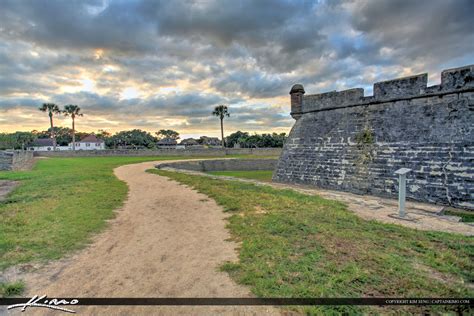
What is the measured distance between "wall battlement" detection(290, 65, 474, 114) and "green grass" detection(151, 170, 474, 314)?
20.9 ft

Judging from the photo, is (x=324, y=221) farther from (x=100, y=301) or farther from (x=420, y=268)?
(x=100, y=301)

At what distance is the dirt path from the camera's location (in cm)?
290

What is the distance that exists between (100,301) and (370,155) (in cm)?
1030

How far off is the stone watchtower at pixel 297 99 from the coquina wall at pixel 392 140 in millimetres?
109

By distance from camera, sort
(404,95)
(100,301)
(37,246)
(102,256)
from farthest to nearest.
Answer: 1. (404,95)
2. (37,246)
3. (102,256)
4. (100,301)

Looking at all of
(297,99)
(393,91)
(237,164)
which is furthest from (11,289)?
(237,164)

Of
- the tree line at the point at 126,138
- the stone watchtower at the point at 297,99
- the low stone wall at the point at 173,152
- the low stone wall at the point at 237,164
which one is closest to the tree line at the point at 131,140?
the tree line at the point at 126,138

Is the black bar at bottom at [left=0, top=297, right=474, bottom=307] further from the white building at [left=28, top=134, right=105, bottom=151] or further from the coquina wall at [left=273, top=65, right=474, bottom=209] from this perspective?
the white building at [left=28, top=134, right=105, bottom=151]

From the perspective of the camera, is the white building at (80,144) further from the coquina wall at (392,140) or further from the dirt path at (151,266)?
the dirt path at (151,266)

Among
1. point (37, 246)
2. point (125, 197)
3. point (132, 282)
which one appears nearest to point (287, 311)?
point (132, 282)

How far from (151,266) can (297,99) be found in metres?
12.5

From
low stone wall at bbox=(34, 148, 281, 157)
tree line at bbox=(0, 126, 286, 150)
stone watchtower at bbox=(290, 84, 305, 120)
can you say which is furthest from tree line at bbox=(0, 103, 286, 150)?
stone watchtower at bbox=(290, 84, 305, 120)

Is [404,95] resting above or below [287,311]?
above

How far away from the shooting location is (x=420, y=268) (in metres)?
3.36
